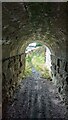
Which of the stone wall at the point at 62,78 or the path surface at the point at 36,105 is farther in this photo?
the stone wall at the point at 62,78

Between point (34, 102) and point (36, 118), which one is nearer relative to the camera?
point (36, 118)

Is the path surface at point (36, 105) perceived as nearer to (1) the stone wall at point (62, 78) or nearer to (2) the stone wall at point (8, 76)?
(1) the stone wall at point (62, 78)

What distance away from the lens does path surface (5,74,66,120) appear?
8609mm

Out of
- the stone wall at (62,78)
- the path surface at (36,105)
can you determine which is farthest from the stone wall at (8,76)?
the stone wall at (62,78)

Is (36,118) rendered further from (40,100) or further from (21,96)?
(21,96)

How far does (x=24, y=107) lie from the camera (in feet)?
31.7

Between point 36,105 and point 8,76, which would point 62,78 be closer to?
point 36,105

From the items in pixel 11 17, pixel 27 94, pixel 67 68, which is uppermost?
pixel 11 17

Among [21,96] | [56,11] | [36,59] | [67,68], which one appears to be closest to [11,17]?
[56,11]

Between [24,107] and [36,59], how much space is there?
1777 centimetres

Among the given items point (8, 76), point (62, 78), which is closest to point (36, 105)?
point (62, 78)

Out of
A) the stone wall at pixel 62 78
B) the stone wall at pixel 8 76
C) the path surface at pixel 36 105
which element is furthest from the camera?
the stone wall at pixel 62 78

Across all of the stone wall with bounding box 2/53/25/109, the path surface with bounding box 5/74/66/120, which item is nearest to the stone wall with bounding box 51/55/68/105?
the path surface with bounding box 5/74/66/120

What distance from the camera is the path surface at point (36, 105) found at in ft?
28.2
